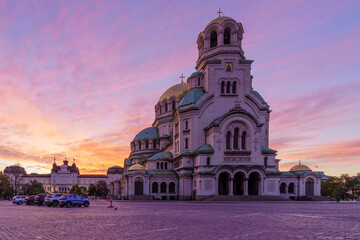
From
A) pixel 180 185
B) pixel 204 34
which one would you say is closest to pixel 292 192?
pixel 180 185

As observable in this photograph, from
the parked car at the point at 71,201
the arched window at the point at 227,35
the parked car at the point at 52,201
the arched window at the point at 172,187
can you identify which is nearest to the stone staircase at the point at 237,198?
the arched window at the point at 172,187

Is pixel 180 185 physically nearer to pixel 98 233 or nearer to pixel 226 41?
pixel 226 41

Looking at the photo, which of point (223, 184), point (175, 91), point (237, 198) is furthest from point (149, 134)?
point (237, 198)

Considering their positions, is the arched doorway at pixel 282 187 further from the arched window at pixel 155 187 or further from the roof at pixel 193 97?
the arched window at pixel 155 187

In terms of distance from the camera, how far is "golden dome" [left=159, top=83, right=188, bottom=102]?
87500 millimetres

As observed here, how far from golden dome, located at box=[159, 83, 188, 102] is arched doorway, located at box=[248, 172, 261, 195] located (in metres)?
33.0

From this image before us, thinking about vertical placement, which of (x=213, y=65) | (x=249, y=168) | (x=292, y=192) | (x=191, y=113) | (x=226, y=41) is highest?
(x=226, y=41)

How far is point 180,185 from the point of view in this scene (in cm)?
6500

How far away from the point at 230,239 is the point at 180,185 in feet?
178

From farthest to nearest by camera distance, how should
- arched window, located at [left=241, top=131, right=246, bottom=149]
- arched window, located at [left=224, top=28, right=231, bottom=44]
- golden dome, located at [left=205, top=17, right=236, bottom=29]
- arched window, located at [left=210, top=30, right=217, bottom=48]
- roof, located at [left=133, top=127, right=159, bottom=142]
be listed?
1. roof, located at [left=133, top=127, right=159, bottom=142]
2. arched window, located at [left=210, top=30, right=217, bottom=48]
3. arched window, located at [left=224, top=28, right=231, bottom=44]
4. golden dome, located at [left=205, top=17, right=236, bottom=29]
5. arched window, located at [left=241, top=131, right=246, bottom=149]

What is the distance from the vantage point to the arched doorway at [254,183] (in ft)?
195

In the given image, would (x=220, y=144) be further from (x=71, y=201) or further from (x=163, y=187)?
(x=71, y=201)

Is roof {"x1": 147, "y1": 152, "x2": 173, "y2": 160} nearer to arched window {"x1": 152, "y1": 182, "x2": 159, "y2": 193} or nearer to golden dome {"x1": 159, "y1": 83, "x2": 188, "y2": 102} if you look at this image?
arched window {"x1": 152, "y1": 182, "x2": 159, "y2": 193}

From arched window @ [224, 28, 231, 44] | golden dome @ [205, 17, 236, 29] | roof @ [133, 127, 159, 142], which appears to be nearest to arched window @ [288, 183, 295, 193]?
arched window @ [224, 28, 231, 44]
